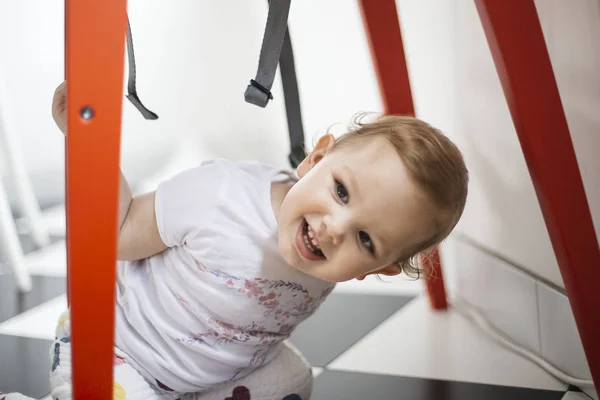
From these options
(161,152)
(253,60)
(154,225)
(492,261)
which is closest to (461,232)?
(492,261)

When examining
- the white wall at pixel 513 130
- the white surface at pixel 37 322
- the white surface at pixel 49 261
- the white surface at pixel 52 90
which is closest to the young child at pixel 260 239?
the white wall at pixel 513 130

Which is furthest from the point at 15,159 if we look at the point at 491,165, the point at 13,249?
the point at 491,165

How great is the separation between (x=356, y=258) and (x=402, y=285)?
1.70 ft

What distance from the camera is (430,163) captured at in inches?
25.3

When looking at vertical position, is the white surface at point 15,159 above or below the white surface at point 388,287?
above

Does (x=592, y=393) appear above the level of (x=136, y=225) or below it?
below

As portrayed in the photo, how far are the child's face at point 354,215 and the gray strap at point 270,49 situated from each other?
0.29 feet

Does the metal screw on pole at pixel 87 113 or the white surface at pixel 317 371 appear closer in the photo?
the metal screw on pole at pixel 87 113

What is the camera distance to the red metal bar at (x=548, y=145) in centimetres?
63

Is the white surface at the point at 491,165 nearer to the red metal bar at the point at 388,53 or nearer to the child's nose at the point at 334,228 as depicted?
the red metal bar at the point at 388,53

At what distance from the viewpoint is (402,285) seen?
1.14 metres

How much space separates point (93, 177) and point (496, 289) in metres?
0.65

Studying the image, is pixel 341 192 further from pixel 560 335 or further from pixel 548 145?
Answer: pixel 560 335

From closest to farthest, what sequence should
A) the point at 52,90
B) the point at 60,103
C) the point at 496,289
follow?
the point at 60,103 → the point at 496,289 → the point at 52,90
